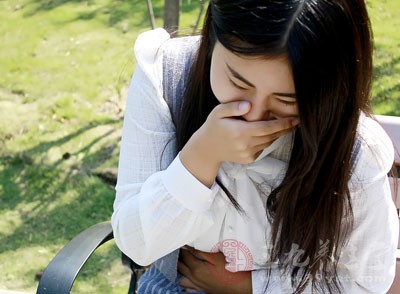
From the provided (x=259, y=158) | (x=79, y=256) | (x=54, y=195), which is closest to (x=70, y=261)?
(x=79, y=256)

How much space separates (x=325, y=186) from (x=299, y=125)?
21cm

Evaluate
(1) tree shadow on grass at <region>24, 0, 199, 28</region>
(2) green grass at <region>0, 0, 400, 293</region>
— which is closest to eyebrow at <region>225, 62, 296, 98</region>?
(2) green grass at <region>0, 0, 400, 293</region>

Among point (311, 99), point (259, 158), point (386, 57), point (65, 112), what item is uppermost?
point (311, 99)

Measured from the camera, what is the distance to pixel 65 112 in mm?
3910

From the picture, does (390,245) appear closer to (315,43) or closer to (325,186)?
(325,186)

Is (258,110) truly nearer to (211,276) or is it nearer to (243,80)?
(243,80)

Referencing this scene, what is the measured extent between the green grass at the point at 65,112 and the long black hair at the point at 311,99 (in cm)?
144

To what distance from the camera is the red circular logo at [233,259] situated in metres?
1.74

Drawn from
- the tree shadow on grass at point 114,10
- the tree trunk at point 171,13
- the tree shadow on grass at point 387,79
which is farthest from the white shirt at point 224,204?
the tree shadow on grass at point 114,10

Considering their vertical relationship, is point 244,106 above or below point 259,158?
above

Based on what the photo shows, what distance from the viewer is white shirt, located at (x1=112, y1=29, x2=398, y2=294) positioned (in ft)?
5.28

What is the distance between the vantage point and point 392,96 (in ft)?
13.1

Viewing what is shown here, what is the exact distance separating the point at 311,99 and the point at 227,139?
A: 0.20m

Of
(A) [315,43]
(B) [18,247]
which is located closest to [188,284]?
(A) [315,43]
